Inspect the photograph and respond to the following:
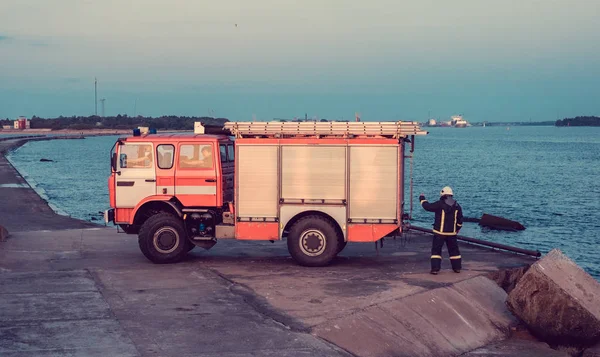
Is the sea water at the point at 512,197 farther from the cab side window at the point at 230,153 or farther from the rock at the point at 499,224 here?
the cab side window at the point at 230,153

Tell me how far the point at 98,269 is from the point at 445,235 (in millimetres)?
6903

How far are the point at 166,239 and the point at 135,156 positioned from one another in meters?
1.83

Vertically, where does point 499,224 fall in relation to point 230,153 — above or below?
below

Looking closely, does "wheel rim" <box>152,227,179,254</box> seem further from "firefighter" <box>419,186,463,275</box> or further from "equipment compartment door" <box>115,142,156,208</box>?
"firefighter" <box>419,186,463,275</box>

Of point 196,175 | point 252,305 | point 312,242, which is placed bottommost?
point 252,305

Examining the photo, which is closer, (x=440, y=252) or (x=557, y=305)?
(x=557, y=305)

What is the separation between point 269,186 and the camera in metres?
15.3

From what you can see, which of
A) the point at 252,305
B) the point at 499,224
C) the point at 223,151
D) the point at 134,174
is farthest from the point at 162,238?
the point at 499,224

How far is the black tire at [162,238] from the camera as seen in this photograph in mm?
15633

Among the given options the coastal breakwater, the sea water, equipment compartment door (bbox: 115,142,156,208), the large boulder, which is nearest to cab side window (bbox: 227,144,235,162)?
equipment compartment door (bbox: 115,142,156,208)

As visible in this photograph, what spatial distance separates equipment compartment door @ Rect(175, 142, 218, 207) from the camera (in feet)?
51.0

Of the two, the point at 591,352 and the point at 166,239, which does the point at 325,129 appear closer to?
the point at 166,239

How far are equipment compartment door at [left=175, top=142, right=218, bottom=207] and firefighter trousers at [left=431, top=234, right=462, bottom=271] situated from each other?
4487 mm

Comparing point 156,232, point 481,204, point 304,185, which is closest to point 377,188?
point 304,185
